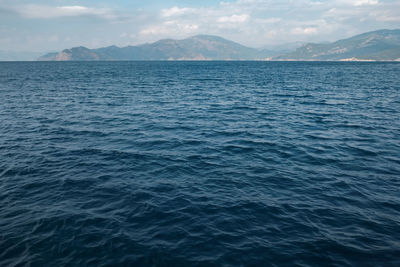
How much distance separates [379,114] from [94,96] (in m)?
51.4

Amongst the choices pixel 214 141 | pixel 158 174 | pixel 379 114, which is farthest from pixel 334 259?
pixel 379 114

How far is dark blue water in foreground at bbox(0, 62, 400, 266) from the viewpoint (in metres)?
10.3

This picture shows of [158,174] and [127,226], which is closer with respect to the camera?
[127,226]

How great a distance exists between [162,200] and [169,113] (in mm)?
23138

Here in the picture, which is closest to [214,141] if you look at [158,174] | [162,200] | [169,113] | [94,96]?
[158,174]

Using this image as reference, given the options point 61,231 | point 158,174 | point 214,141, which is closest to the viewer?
point 61,231

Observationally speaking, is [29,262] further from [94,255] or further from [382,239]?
[382,239]

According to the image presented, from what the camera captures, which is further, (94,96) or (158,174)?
(94,96)

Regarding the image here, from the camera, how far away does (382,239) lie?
1098 centimetres

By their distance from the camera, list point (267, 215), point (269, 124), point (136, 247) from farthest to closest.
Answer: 1. point (269, 124)
2. point (267, 215)
3. point (136, 247)

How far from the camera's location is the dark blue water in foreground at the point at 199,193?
33.9ft

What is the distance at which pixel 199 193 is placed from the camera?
48.6 feet

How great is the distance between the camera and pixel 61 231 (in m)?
11.4

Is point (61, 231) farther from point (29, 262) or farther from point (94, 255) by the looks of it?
point (94, 255)
